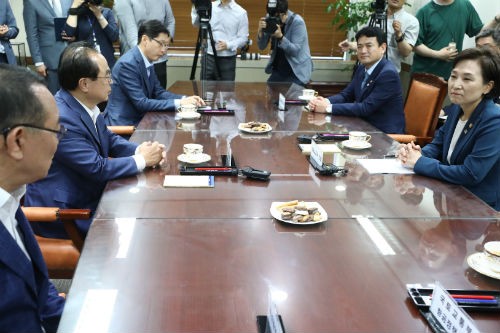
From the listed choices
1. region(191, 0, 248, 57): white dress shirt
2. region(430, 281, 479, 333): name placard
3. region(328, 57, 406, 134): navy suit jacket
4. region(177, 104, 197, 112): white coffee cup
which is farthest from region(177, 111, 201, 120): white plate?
region(191, 0, 248, 57): white dress shirt

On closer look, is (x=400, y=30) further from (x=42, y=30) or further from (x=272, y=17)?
(x=42, y=30)

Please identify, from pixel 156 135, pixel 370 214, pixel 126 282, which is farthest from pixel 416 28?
pixel 126 282

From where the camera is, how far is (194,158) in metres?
1.85

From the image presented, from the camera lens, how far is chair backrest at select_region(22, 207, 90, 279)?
152 cm

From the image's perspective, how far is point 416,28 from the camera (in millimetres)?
4145

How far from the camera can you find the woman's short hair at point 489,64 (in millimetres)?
1868

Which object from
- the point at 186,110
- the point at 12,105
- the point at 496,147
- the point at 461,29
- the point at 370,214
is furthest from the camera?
the point at 461,29

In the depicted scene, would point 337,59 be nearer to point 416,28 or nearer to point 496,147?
point 416,28

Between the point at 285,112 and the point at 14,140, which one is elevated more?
the point at 14,140

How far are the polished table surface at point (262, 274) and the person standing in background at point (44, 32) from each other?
3.31m

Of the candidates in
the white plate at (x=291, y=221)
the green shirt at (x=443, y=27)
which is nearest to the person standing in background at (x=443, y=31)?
the green shirt at (x=443, y=27)

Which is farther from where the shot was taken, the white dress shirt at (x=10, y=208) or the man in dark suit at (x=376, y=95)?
the man in dark suit at (x=376, y=95)

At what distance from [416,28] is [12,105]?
3992mm

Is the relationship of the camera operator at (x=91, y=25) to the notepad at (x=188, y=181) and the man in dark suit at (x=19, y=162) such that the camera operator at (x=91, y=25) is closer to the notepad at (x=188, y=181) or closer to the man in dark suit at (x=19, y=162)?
the notepad at (x=188, y=181)
